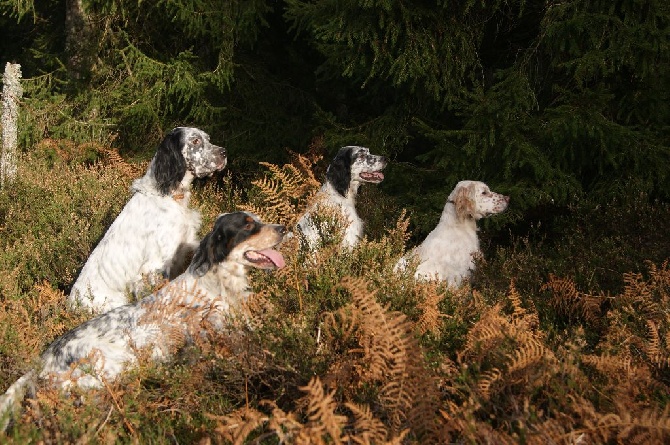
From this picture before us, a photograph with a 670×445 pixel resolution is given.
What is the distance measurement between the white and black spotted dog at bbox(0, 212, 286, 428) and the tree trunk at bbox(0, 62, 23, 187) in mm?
5004

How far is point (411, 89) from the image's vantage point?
284 inches

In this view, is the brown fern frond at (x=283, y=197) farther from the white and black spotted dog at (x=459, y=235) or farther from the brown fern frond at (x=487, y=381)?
the brown fern frond at (x=487, y=381)

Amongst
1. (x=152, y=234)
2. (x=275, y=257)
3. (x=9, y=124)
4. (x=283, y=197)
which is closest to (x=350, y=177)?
(x=283, y=197)

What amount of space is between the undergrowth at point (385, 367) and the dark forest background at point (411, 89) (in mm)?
1538

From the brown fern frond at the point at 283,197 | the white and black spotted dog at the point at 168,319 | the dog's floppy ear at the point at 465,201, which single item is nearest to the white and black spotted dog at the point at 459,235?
the dog's floppy ear at the point at 465,201

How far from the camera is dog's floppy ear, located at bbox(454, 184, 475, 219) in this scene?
232 inches

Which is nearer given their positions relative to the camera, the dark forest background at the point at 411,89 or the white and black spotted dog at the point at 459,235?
the white and black spotted dog at the point at 459,235

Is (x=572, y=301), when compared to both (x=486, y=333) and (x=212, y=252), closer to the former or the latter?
(x=486, y=333)

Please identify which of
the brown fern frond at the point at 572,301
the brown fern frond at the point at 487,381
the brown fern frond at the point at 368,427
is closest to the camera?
the brown fern frond at the point at 368,427

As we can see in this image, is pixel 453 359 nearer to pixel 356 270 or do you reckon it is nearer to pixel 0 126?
pixel 356 270

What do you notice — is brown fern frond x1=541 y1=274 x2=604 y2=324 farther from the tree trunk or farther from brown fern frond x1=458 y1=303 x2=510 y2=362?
the tree trunk

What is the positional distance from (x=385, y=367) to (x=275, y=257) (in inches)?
56.4

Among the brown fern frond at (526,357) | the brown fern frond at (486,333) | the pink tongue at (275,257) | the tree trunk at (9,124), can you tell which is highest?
the brown fern frond at (526,357)

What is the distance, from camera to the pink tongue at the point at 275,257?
434cm
